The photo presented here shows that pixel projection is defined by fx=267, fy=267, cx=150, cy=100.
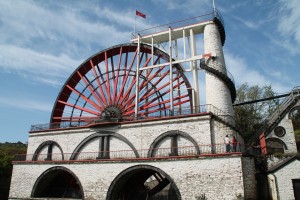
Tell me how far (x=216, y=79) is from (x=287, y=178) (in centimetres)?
822

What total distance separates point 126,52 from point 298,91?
641 inches

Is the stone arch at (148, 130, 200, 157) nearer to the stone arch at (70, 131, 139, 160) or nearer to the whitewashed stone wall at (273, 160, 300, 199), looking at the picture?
the stone arch at (70, 131, 139, 160)

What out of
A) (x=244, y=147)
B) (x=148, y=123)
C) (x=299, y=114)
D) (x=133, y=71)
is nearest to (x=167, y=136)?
(x=148, y=123)

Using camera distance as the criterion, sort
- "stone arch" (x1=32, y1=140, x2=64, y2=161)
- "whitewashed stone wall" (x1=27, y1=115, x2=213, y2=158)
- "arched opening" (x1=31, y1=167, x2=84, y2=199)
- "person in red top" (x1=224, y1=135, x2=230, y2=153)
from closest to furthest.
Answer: "person in red top" (x1=224, y1=135, x2=230, y2=153) < "whitewashed stone wall" (x1=27, y1=115, x2=213, y2=158) < "arched opening" (x1=31, y1=167, x2=84, y2=199) < "stone arch" (x1=32, y1=140, x2=64, y2=161)

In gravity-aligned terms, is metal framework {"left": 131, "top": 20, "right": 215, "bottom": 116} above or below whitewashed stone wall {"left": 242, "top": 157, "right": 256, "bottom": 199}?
above

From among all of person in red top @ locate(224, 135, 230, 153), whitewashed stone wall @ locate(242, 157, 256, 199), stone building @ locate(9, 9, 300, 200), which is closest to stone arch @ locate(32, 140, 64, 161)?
stone building @ locate(9, 9, 300, 200)

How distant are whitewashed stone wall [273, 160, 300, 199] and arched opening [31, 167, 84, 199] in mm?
14165

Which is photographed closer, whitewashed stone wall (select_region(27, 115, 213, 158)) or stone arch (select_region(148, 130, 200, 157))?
whitewashed stone wall (select_region(27, 115, 213, 158))

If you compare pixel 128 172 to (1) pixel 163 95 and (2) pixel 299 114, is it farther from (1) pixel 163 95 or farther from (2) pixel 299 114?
(2) pixel 299 114

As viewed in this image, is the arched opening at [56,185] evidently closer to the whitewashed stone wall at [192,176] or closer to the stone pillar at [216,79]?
the whitewashed stone wall at [192,176]

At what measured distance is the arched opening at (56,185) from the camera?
71.6 ft

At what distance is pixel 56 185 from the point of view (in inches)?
950

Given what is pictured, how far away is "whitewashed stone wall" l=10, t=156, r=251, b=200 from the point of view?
48.3ft

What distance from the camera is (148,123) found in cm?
1916
